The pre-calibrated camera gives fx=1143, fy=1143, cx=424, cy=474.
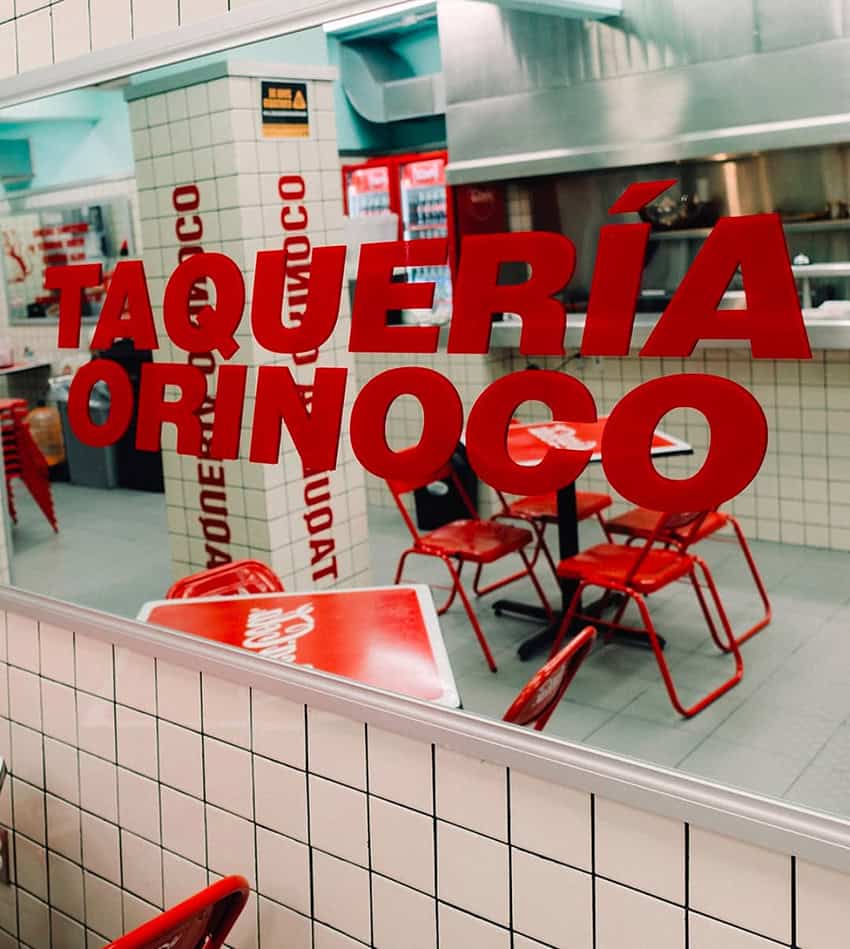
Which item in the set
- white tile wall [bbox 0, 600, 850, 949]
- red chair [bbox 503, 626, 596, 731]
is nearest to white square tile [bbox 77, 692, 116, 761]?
white tile wall [bbox 0, 600, 850, 949]

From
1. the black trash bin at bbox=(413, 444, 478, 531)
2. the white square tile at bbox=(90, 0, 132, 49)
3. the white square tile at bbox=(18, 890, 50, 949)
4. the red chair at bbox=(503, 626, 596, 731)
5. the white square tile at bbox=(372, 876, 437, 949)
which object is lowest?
the white square tile at bbox=(18, 890, 50, 949)

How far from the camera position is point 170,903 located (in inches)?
Answer: 96.3

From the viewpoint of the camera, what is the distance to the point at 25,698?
281cm

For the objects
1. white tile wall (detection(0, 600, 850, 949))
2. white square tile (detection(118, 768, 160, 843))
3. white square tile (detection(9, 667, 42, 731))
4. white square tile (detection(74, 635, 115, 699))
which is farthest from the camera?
white square tile (detection(9, 667, 42, 731))

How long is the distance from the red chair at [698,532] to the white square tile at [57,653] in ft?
4.21

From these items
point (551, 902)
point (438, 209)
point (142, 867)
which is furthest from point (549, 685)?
point (142, 867)

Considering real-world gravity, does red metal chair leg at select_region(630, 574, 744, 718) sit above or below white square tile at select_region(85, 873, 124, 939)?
above

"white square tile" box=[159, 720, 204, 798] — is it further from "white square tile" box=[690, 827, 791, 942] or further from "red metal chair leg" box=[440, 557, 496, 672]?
"white square tile" box=[690, 827, 791, 942]

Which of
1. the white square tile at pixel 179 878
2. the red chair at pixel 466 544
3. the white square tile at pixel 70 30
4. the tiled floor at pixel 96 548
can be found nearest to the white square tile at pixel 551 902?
the red chair at pixel 466 544

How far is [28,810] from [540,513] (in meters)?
1.53

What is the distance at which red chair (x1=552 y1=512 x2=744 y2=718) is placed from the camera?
2312mm

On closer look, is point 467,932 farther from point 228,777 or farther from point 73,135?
point 73,135

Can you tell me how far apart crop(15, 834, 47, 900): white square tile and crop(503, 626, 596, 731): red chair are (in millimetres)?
1384

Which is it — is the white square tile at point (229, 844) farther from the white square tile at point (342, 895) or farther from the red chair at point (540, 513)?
the red chair at point (540, 513)
